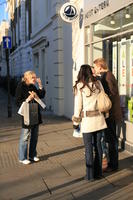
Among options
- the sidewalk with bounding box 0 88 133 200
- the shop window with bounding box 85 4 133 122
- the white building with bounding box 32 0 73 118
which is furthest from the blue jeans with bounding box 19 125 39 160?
the white building with bounding box 32 0 73 118

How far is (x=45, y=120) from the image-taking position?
45.8 ft

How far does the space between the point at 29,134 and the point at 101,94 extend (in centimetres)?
207

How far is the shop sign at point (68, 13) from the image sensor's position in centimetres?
1167

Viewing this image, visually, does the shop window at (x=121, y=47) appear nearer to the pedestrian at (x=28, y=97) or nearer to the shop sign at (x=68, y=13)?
the shop sign at (x=68, y=13)

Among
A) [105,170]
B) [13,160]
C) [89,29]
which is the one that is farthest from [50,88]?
[105,170]

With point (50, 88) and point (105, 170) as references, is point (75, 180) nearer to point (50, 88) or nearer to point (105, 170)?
point (105, 170)

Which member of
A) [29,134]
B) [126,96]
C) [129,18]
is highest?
[129,18]

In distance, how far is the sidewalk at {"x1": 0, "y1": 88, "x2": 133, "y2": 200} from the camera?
5.45m

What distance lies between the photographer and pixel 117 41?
30.5 ft

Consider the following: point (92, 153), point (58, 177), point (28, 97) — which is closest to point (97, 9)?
point (28, 97)

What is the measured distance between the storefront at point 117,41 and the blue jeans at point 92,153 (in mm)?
1799

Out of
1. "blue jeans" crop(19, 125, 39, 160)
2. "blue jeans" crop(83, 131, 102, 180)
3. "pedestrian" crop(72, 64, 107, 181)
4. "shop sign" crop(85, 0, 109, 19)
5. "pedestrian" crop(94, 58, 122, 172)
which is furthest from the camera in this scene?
"shop sign" crop(85, 0, 109, 19)

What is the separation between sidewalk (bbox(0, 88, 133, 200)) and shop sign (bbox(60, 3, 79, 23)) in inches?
159

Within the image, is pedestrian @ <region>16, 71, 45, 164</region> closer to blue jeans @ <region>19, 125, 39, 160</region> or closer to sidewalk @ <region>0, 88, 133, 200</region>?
blue jeans @ <region>19, 125, 39, 160</region>
